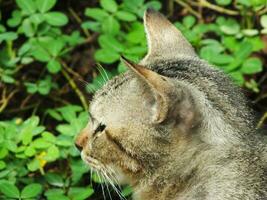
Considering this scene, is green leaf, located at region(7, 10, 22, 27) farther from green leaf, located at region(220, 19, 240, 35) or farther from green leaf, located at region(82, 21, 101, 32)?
green leaf, located at region(220, 19, 240, 35)

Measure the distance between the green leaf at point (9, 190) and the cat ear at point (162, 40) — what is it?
0.84 meters

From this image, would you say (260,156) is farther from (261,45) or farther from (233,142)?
(261,45)

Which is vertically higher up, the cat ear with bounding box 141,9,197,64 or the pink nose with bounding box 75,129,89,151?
the cat ear with bounding box 141,9,197,64

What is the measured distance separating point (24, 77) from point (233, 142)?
2.11 meters

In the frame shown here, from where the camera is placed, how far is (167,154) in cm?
289

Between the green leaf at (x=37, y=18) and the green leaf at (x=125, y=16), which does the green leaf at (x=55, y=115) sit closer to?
the green leaf at (x=37, y=18)

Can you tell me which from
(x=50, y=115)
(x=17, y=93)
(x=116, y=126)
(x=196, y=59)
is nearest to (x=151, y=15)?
(x=196, y=59)

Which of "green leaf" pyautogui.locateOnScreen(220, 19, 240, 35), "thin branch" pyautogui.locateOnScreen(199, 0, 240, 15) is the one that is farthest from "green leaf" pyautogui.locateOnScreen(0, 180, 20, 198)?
"thin branch" pyautogui.locateOnScreen(199, 0, 240, 15)

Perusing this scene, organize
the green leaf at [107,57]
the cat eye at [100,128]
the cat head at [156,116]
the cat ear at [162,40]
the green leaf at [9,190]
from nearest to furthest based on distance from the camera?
the cat head at [156,116], the cat eye at [100,128], the cat ear at [162,40], the green leaf at [9,190], the green leaf at [107,57]

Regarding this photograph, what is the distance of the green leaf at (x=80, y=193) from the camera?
348 centimetres

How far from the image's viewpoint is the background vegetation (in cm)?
369

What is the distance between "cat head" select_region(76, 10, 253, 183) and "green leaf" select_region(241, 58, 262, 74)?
975 millimetres

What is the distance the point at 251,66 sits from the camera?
4125 mm

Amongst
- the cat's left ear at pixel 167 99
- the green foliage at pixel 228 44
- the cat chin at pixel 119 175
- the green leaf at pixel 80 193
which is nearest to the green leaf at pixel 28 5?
the green foliage at pixel 228 44
